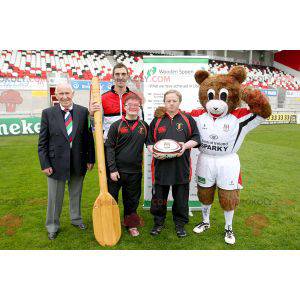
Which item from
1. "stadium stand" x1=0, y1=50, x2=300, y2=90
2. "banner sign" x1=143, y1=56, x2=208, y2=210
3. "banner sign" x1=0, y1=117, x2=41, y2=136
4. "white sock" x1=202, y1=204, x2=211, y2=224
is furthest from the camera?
"stadium stand" x1=0, y1=50, x2=300, y2=90

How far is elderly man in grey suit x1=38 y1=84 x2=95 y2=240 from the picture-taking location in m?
2.82

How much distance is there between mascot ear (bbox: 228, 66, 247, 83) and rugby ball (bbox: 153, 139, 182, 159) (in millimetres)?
858

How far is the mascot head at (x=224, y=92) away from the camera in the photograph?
2791 mm

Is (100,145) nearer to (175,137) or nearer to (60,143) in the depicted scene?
(60,143)

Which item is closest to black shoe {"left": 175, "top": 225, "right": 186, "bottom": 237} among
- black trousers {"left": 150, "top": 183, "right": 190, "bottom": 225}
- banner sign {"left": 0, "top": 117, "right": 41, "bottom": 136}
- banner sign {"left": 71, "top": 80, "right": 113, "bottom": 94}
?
black trousers {"left": 150, "top": 183, "right": 190, "bottom": 225}

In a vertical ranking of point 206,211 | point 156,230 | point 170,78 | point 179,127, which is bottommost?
point 156,230

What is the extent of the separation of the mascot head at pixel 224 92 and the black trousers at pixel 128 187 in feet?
3.22

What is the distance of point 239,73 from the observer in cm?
278

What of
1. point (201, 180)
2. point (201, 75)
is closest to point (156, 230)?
point (201, 180)

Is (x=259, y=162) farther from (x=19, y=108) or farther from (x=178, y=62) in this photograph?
(x=19, y=108)

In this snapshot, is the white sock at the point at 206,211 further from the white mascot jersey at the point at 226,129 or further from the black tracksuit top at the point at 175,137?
the white mascot jersey at the point at 226,129

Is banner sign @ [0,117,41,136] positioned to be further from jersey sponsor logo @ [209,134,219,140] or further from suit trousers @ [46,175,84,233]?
jersey sponsor logo @ [209,134,219,140]

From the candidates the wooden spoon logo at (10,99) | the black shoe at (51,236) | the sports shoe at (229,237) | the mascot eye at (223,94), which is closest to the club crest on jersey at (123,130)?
the mascot eye at (223,94)

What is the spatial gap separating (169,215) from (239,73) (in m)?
1.90
